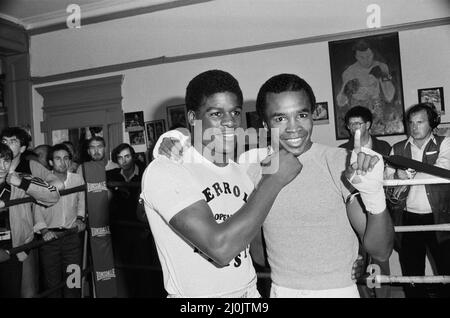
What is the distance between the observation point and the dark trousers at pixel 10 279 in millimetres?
2162

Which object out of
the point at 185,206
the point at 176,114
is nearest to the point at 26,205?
the point at 185,206

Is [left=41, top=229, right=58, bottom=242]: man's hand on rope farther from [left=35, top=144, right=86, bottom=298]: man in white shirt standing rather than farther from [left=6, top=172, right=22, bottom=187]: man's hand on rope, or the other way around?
[left=6, top=172, right=22, bottom=187]: man's hand on rope

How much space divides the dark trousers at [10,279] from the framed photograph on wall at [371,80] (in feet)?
9.70

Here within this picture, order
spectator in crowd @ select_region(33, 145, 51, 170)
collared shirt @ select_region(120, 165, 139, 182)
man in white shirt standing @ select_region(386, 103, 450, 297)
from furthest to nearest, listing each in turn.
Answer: spectator in crowd @ select_region(33, 145, 51, 170), collared shirt @ select_region(120, 165, 139, 182), man in white shirt standing @ select_region(386, 103, 450, 297)

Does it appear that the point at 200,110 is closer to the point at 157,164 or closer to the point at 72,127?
the point at 157,164

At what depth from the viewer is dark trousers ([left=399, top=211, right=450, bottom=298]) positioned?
102 inches

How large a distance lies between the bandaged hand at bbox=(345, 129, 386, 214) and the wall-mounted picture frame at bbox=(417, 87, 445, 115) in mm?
3032

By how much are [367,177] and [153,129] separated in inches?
151

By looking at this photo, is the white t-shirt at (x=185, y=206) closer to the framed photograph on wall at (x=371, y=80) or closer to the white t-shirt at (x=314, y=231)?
the white t-shirt at (x=314, y=231)

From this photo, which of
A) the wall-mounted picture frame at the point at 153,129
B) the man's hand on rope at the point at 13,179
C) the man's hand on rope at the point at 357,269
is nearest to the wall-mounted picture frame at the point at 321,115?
the wall-mounted picture frame at the point at 153,129

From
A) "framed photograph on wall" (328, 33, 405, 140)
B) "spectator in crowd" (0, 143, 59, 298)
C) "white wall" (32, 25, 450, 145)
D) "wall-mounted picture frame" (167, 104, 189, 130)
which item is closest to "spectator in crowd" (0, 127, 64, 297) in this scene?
"spectator in crowd" (0, 143, 59, 298)

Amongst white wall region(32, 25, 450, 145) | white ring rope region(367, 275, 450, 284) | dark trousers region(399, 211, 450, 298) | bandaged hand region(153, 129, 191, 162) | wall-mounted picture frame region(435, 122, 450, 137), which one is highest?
white wall region(32, 25, 450, 145)

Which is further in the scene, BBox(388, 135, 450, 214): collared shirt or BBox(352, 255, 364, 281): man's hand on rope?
BBox(388, 135, 450, 214): collared shirt

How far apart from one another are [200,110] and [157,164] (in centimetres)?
21
